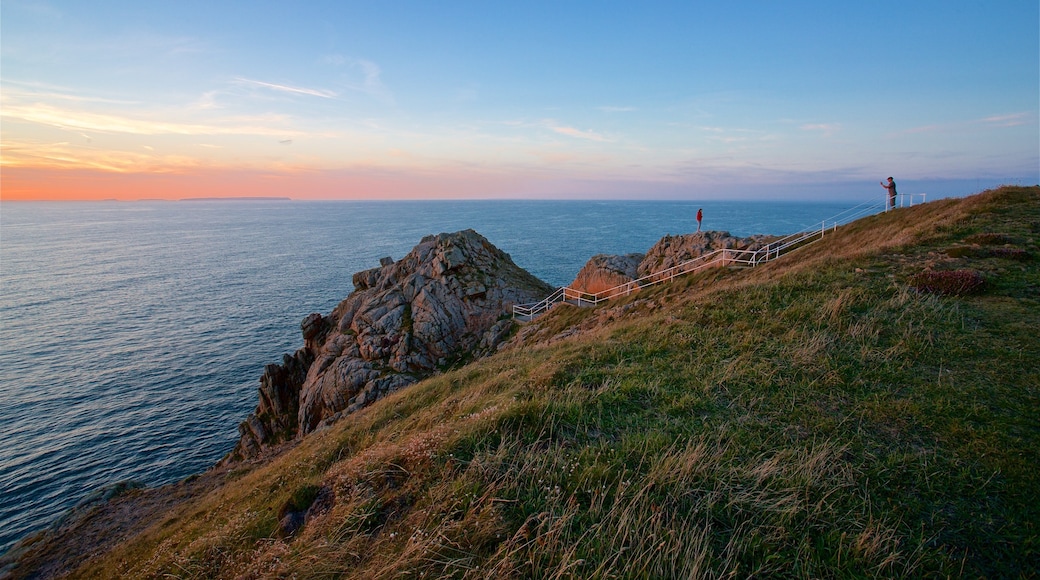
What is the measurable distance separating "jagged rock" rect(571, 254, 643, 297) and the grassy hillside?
61.8ft

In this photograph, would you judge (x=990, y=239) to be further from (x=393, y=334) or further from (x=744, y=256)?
(x=393, y=334)

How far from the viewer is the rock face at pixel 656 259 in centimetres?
3027

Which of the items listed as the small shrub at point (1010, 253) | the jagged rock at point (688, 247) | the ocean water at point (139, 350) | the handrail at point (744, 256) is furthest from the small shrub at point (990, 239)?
the ocean water at point (139, 350)

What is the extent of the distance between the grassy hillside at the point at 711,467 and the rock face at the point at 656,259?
54.0 ft

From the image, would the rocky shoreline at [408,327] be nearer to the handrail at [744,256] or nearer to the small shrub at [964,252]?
the handrail at [744,256]

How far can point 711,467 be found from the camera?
6414 mm

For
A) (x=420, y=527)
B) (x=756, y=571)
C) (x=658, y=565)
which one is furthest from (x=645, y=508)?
(x=420, y=527)

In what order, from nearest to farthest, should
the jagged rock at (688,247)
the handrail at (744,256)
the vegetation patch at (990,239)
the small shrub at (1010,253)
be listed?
the small shrub at (1010,253)
the vegetation patch at (990,239)
the handrail at (744,256)
the jagged rock at (688,247)

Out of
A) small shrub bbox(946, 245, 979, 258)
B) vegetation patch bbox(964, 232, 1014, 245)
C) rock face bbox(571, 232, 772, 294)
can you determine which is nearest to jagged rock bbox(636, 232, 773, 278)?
rock face bbox(571, 232, 772, 294)

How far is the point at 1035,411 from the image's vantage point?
7.75 m

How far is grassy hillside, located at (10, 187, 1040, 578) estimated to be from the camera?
16.8 feet

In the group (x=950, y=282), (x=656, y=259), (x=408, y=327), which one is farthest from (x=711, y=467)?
(x=656, y=259)

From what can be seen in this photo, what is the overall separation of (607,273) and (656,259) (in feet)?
12.0

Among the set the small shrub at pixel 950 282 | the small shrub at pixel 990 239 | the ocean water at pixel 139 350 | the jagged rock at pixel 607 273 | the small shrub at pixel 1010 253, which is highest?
the small shrub at pixel 990 239
